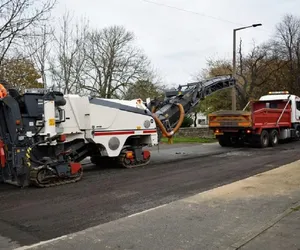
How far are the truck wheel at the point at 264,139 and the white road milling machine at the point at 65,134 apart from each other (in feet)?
20.4

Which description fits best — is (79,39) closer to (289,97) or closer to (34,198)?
(289,97)

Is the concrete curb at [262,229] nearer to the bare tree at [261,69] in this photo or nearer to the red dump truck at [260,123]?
the red dump truck at [260,123]

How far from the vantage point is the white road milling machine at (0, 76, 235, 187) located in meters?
8.92

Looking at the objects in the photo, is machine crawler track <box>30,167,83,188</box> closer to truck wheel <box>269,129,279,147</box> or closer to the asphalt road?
the asphalt road

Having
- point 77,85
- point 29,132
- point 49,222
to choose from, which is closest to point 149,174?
point 29,132

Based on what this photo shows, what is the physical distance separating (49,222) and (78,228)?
65 cm

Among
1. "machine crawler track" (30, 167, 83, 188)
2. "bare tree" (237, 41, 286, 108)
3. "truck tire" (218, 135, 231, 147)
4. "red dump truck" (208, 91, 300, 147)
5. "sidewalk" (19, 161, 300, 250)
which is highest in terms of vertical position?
"bare tree" (237, 41, 286, 108)

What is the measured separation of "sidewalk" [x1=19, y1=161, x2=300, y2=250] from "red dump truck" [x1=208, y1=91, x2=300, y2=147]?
34.5ft

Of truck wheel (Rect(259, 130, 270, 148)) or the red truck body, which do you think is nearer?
the red truck body

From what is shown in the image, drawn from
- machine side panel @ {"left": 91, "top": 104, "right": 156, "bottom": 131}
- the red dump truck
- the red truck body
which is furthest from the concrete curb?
the red truck body

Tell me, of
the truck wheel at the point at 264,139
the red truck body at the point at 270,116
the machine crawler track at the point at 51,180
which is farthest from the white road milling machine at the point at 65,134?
the truck wheel at the point at 264,139

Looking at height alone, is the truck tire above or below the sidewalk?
above

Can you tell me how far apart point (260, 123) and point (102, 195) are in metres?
12.1

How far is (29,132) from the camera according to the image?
910cm
